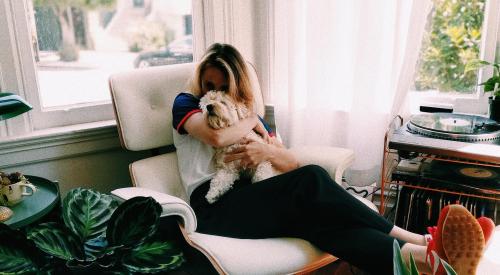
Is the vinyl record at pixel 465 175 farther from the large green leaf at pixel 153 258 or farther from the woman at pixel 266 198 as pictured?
the large green leaf at pixel 153 258

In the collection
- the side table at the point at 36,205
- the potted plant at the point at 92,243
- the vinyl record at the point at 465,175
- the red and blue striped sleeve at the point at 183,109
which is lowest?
the vinyl record at the point at 465,175

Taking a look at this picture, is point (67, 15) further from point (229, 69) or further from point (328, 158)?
point (328, 158)

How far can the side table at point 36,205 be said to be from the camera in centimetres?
128

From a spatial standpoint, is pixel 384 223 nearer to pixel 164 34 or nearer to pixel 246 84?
pixel 246 84

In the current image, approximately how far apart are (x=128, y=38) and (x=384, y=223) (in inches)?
54.6

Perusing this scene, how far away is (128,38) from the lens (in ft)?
6.92

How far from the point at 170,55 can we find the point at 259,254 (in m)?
1.23

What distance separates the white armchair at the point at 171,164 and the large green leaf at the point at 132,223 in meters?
A: 0.46

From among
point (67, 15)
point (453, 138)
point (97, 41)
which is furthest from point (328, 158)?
point (67, 15)

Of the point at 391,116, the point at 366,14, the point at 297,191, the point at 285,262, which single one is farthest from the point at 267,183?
the point at 366,14

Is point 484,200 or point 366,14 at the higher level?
point 366,14

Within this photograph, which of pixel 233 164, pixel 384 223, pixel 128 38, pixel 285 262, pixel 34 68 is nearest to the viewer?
pixel 285 262

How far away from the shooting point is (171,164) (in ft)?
6.09

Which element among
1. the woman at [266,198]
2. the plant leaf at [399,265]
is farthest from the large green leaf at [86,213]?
the woman at [266,198]
